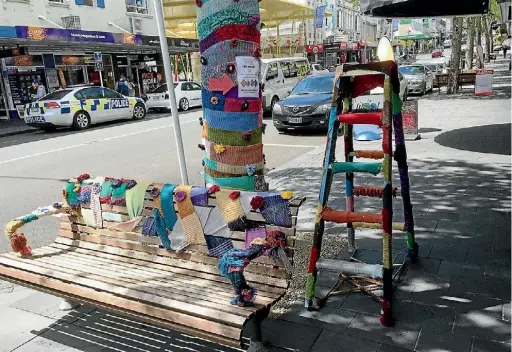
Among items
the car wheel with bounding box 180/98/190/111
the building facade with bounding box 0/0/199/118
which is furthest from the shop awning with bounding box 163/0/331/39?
the car wheel with bounding box 180/98/190/111

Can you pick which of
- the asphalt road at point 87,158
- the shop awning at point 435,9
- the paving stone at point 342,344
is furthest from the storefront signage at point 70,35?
the paving stone at point 342,344

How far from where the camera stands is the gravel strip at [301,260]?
348 centimetres

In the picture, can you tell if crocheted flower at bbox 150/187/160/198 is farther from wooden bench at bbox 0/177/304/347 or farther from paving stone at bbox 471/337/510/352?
paving stone at bbox 471/337/510/352

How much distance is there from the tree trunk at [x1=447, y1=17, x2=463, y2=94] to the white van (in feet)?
19.1

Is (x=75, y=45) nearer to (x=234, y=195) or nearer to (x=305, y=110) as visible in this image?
(x=305, y=110)

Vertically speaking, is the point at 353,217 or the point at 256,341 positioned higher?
the point at 353,217

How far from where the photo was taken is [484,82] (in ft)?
53.8

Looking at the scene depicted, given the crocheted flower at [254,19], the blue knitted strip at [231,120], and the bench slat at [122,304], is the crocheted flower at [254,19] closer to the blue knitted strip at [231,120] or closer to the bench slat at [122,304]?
the blue knitted strip at [231,120]

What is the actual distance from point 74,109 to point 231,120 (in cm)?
1334

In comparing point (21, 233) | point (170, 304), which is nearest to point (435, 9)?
point (170, 304)

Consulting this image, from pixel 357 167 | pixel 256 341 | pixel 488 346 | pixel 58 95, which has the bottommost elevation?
pixel 488 346

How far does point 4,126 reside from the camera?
17.7m

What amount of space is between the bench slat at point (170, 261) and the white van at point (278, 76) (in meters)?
12.1

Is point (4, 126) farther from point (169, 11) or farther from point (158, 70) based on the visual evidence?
point (169, 11)
